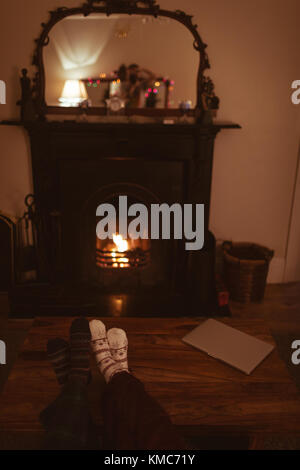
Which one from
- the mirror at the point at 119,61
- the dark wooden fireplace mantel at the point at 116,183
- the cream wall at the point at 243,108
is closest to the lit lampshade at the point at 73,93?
the mirror at the point at 119,61

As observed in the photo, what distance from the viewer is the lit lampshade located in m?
2.28

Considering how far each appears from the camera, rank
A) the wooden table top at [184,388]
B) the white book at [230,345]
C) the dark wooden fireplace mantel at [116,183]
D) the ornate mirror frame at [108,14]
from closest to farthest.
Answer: the wooden table top at [184,388], the white book at [230,345], the ornate mirror frame at [108,14], the dark wooden fireplace mantel at [116,183]

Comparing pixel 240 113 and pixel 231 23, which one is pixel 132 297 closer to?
pixel 240 113

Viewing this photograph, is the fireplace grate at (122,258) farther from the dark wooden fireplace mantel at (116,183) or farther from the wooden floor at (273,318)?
the wooden floor at (273,318)

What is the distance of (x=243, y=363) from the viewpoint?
4.71ft

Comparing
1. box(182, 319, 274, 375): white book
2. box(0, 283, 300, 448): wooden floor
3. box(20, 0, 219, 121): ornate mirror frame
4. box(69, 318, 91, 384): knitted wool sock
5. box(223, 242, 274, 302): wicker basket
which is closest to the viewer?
box(69, 318, 91, 384): knitted wool sock

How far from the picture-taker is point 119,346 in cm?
145

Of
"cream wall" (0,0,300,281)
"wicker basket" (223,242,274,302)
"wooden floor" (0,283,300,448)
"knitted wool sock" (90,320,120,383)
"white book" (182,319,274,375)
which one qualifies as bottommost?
"wooden floor" (0,283,300,448)

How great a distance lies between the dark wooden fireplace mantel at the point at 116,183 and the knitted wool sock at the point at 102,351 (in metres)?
0.84

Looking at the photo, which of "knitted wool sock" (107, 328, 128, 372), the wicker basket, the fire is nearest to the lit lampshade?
the fire

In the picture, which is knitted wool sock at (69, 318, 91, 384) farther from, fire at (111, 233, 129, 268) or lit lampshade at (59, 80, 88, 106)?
lit lampshade at (59, 80, 88, 106)

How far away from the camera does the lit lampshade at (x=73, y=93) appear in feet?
7.49

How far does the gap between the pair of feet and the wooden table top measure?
0.17ft

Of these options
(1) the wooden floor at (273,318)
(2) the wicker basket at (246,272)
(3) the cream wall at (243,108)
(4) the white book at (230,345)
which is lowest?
(1) the wooden floor at (273,318)
